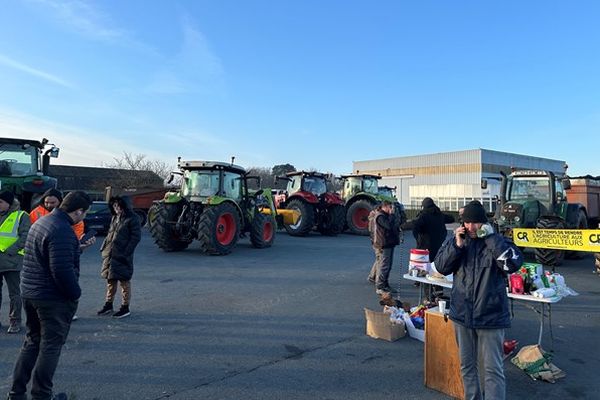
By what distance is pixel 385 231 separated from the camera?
7297 mm

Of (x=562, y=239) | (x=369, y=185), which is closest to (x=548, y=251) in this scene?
(x=562, y=239)

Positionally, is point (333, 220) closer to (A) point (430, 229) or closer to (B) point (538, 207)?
(B) point (538, 207)

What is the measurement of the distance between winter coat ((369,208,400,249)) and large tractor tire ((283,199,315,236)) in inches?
393

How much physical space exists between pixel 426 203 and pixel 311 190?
11.2 metres

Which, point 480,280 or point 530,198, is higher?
point 530,198

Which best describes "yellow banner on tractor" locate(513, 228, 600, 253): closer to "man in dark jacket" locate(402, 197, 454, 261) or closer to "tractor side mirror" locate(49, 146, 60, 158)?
"man in dark jacket" locate(402, 197, 454, 261)

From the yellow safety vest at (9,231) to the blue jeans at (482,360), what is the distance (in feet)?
15.3

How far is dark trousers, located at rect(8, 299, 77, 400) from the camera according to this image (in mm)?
3133

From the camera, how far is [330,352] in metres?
4.55

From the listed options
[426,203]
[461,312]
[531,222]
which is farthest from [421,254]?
[531,222]

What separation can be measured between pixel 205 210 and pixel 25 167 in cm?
506

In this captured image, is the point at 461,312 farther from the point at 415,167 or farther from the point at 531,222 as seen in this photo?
the point at 415,167

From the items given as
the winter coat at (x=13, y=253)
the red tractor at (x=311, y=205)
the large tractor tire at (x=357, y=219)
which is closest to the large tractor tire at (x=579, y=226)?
the large tractor tire at (x=357, y=219)

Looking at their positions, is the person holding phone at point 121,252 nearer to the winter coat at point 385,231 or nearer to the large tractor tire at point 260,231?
the winter coat at point 385,231
